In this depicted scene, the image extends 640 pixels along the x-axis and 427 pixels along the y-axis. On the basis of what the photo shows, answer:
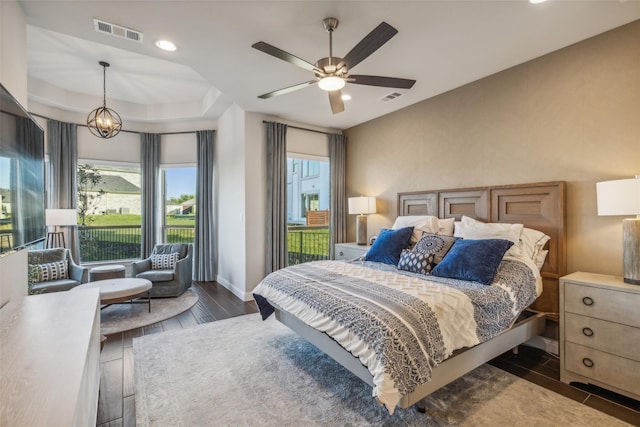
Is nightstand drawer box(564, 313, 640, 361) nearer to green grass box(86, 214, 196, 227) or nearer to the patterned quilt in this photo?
the patterned quilt

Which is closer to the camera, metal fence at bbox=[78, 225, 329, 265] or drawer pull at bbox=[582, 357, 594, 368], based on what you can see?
drawer pull at bbox=[582, 357, 594, 368]

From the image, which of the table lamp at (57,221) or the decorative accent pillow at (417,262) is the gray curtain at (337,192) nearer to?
the decorative accent pillow at (417,262)

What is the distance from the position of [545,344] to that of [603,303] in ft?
3.08

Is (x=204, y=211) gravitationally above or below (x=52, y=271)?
above

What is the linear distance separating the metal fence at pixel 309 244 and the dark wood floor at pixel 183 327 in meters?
2.06

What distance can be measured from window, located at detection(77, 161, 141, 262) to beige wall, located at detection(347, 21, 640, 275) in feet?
17.5

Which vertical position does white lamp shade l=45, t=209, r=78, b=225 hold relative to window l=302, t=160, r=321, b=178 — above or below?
below

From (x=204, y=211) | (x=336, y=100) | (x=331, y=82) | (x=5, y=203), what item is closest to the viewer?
(x=5, y=203)

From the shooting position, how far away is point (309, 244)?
19.4 ft

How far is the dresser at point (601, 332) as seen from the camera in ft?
7.07

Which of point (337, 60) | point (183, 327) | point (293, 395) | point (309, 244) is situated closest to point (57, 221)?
point (183, 327)

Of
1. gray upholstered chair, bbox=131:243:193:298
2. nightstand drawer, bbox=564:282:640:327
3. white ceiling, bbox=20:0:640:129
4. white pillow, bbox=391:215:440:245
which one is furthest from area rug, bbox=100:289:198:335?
nightstand drawer, bbox=564:282:640:327

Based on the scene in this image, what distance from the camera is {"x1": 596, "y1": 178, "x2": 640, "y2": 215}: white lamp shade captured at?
2.22 meters

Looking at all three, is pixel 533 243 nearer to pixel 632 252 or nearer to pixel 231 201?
pixel 632 252
